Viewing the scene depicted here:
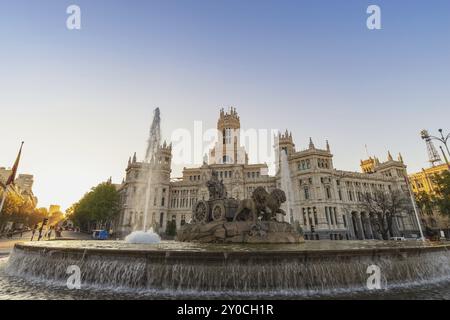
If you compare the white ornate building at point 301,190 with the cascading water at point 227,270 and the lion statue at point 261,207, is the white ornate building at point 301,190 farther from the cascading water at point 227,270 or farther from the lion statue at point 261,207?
the cascading water at point 227,270

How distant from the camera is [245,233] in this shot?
16.8m

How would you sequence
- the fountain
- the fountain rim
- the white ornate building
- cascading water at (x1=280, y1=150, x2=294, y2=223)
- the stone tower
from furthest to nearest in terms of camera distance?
the stone tower
cascading water at (x1=280, y1=150, x2=294, y2=223)
the white ornate building
the fountain rim
the fountain

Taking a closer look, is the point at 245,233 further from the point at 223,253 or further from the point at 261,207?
the point at 223,253

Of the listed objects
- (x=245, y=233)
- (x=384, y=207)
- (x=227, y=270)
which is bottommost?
(x=227, y=270)

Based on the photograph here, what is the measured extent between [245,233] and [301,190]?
46.1 metres

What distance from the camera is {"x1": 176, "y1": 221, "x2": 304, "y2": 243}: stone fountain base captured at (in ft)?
54.3

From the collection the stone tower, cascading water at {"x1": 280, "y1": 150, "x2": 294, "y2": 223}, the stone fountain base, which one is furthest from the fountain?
the stone tower

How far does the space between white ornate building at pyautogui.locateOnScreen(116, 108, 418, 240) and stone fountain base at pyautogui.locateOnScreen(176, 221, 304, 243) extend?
124 feet

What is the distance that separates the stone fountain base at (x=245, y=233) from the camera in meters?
16.6

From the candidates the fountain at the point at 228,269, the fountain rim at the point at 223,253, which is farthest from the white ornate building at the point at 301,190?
the fountain rim at the point at 223,253

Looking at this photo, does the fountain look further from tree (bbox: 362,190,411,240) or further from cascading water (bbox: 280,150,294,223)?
cascading water (bbox: 280,150,294,223)

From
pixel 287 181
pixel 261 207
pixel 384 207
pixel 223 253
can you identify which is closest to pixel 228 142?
pixel 287 181
